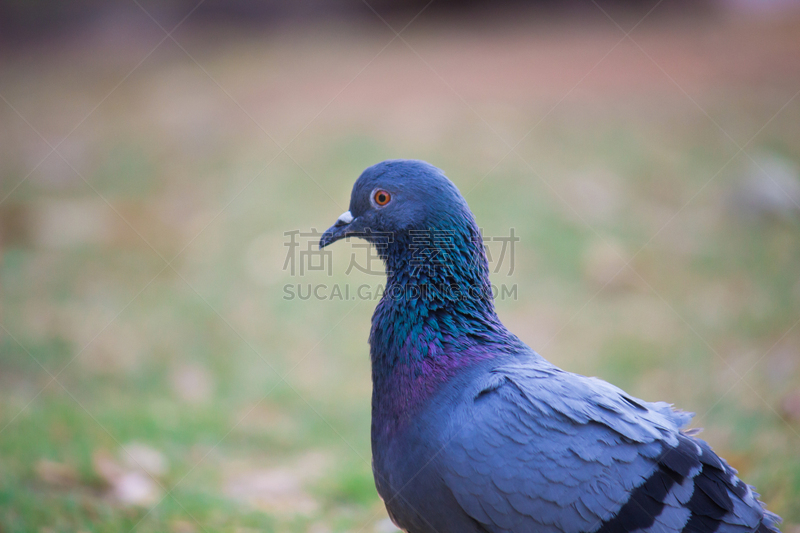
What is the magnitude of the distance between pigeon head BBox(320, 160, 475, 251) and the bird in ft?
0.04

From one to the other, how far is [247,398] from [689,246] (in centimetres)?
606

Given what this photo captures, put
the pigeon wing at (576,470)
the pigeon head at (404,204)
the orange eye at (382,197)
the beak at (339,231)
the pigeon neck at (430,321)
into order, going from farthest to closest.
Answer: the beak at (339,231)
the orange eye at (382,197)
the pigeon head at (404,204)
the pigeon neck at (430,321)
the pigeon wing at (576,470)

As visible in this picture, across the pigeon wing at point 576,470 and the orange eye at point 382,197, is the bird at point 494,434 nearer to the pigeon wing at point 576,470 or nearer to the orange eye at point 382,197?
the pigeon wing at point 576,470

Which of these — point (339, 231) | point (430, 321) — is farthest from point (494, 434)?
point (339, 231)

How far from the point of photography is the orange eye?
3699mm

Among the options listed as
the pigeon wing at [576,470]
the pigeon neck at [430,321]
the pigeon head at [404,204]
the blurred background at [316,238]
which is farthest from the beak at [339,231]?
the blurred background at [316,238]

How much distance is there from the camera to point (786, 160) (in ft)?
30.8

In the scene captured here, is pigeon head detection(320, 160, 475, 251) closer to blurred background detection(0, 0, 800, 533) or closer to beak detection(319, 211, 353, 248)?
beak detection(319, 211, 353, 248)

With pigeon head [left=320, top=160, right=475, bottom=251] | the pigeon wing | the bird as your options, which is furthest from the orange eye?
the pigeon wing

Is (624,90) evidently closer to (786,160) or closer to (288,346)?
(786,160)

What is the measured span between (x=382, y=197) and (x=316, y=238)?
4567 millimetres

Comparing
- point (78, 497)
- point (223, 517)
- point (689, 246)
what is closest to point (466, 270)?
point (223, 517)

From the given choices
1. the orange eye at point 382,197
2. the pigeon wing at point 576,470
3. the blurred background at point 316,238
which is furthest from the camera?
the blurred background at point 316,238

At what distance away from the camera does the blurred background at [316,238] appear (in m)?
5.18
